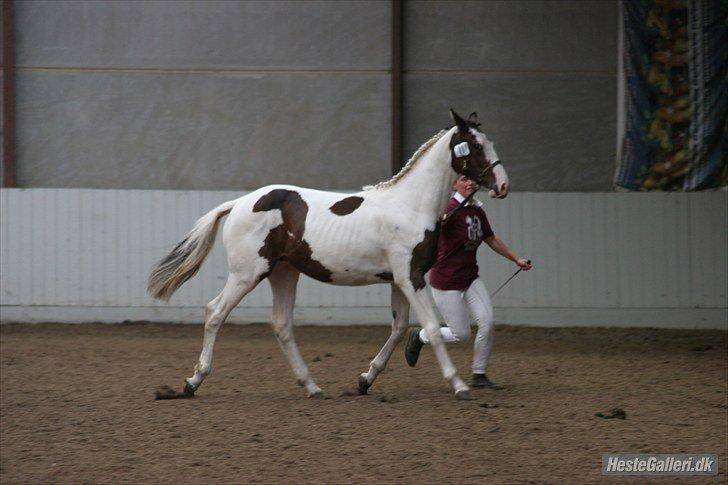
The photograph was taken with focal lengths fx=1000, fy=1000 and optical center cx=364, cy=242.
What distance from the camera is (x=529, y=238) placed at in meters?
12.3

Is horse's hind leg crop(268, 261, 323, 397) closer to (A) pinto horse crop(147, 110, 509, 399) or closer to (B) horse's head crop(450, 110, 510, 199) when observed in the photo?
(A) pinto horse crop(147, 110, 509, 399)

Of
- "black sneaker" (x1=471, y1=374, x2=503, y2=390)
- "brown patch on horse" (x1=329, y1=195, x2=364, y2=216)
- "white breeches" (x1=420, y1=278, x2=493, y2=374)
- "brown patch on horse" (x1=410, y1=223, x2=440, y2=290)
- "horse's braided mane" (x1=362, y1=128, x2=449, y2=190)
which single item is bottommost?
"black sneaker" (x1=471, y1=374, x2=503, y2=390)

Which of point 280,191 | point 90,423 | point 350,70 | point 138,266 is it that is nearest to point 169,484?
point 90,423

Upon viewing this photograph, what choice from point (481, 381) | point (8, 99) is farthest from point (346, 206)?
point (8, 99)

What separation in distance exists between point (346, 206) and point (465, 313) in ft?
4.21

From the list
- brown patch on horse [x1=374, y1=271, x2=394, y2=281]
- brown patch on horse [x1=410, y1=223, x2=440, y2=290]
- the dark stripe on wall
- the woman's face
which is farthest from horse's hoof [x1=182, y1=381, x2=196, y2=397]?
the dark stripe on wall

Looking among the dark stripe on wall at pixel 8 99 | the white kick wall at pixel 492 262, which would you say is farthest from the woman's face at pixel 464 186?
the dark stripe on wall at pixel 8 99

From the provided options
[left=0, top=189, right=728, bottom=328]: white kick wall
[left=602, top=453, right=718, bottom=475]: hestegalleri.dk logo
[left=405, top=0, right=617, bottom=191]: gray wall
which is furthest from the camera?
[left=405, top=0, right=617, bottom=191]: gray wall

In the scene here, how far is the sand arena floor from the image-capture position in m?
5.54

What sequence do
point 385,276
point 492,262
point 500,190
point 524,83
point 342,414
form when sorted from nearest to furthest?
point 342,414 → point 500,190 → point 385,276 → point 492,262 → point 524,83

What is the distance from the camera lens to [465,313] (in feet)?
25.9

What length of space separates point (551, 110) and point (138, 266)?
556 cm

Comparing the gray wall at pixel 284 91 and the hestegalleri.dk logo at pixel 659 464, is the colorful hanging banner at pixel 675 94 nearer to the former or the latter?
the gray wall at pixel 284 91

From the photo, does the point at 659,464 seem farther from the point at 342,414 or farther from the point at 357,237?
the point at 357,237
